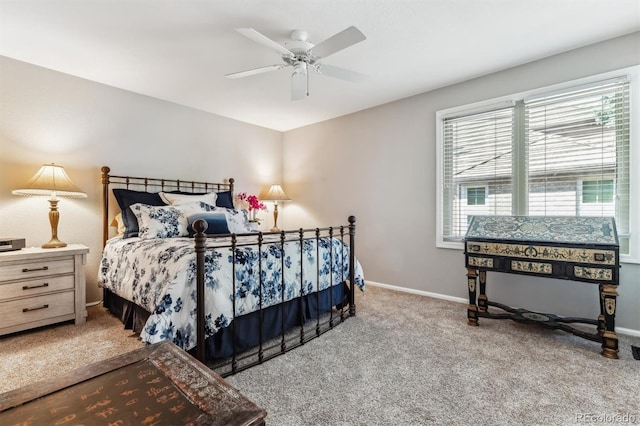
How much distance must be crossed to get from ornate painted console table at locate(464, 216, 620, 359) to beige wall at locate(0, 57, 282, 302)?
350cm

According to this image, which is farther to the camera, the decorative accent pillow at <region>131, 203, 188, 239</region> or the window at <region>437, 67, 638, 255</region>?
the decorative accent pillow at <region>131, 203, 188, 239</region>

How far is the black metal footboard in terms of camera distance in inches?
69.8

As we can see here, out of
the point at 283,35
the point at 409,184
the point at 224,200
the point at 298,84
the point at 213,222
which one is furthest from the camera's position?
the point at 224,200

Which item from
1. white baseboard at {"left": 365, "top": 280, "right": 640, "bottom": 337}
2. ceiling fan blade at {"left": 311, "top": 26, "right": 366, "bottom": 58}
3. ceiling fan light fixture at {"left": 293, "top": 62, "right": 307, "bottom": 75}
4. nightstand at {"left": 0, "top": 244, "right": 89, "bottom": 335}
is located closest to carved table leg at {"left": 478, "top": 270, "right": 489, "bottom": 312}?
white baseboard at {"left": 365, "top": 280, "right": 640, "bottom": 337}

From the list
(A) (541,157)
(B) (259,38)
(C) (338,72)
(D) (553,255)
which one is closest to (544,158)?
(A) (541,157)

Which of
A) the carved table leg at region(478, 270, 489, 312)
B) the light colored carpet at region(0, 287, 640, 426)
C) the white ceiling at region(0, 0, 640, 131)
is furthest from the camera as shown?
the carved table leg at region(478, 270, 489, 312)

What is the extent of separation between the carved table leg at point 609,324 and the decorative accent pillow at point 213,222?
A: 3.21 meters

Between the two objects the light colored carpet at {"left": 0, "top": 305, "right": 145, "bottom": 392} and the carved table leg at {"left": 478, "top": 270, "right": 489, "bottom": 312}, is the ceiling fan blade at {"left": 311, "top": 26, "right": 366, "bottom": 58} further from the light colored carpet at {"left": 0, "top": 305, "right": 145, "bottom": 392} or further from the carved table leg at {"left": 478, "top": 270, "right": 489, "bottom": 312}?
the light colored carpet at {"left": 0, "top": 305, "right": 145, "bottom": 392}

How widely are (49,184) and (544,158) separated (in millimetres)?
4534

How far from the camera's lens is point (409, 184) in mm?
3664

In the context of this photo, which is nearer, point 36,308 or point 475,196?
point 36,308

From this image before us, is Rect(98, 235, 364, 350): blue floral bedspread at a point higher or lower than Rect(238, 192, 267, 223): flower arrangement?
lower

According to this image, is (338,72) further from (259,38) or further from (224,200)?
(224,200)

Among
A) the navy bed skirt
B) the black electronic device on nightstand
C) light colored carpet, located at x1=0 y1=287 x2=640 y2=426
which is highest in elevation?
the black electronic device on nightstand
